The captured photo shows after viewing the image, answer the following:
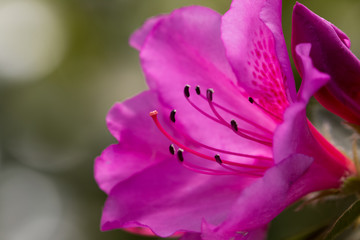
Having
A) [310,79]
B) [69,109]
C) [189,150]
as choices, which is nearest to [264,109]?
[189,150]

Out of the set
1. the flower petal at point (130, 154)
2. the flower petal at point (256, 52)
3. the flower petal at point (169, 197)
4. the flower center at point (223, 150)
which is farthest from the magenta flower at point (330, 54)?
the flower petal at point (130, 154)

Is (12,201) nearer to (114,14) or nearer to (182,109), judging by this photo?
(114,14)

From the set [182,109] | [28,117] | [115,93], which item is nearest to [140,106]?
[182,109]

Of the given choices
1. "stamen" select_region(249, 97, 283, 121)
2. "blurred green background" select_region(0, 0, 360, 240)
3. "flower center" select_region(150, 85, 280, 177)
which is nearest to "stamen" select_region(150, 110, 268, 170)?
"flower center" select_region(150, 85, 280, 177)

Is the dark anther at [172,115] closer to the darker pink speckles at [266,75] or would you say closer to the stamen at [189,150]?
the stamen at [189,150]

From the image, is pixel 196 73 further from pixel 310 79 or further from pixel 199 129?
pixel 310 79
